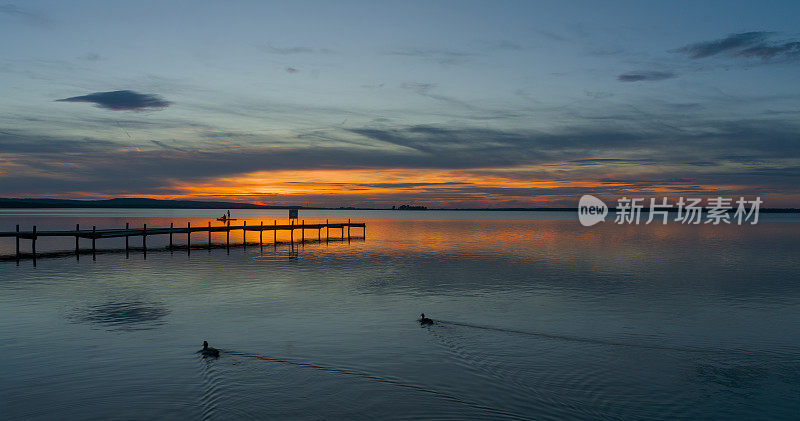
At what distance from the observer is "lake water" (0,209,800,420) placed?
13.1 meters

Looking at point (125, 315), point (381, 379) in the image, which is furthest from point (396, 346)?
point (125, 315)

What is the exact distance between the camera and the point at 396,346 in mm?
18312

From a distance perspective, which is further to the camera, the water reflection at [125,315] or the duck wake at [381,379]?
the water reflection at [125,315]

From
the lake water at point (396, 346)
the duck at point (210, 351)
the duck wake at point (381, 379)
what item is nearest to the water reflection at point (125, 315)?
the lake water at point (396, 346)

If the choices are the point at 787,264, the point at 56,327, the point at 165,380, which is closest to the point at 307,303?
the point at 56,327

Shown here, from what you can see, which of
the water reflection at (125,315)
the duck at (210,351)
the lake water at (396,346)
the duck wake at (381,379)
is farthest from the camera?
the water reflection at (125,315)

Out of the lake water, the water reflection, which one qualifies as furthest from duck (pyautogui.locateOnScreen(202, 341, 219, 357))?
the water reflection

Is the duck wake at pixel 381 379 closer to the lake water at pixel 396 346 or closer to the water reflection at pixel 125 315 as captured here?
the lake water at pixel 396 346

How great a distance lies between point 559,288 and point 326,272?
55.0 feet

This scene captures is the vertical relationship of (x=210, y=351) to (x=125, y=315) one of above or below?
above

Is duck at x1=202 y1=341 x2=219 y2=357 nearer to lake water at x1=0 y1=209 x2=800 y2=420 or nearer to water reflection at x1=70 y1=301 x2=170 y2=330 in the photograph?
lake water at x1=0 y1=209 x2=800 y2=420

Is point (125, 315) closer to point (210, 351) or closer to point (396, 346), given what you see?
point (210, 351)

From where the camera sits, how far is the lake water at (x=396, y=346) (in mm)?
13062

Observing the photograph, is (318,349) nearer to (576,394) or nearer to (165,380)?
(165,380)
